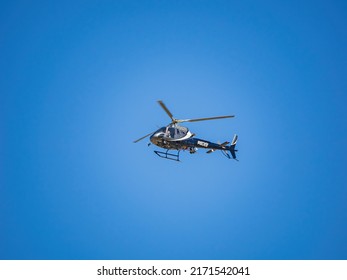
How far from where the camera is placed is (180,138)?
71.2ft

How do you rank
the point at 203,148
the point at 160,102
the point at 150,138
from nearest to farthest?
the point at 160,102, the point at 150,138, the point at 203,148
